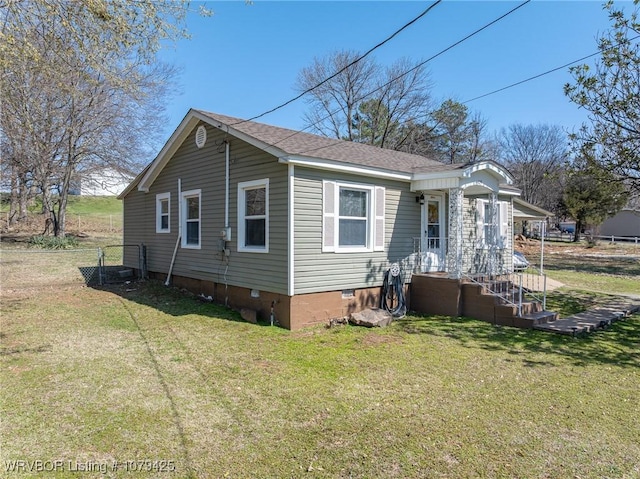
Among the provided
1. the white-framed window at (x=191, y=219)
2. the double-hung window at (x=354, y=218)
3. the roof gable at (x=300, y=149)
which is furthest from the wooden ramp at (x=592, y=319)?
the white-framed window at (x=191, y=219)

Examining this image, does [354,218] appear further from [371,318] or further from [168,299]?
[168,299]

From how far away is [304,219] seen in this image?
304 inches

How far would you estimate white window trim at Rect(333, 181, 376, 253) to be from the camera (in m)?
8.20

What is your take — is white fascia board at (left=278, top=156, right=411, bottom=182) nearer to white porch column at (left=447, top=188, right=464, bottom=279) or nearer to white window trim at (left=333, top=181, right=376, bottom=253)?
white window trim at (left=333, top=181, right=376, bottom=253)

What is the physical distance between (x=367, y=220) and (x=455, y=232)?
6.76 feet

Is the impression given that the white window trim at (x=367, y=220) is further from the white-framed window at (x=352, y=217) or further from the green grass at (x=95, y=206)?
the green grass at (x=95, y=206)

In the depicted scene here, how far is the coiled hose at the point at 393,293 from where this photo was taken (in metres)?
9.00

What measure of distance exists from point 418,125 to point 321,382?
87.3ft

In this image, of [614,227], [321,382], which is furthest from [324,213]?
[614,227]

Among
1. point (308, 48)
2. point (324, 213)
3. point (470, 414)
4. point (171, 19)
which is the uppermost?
point (308, 48)

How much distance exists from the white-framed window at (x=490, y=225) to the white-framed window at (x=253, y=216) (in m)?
6.03

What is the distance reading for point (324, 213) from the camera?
8.02m

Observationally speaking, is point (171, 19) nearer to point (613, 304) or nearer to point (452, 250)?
point (452, 250)

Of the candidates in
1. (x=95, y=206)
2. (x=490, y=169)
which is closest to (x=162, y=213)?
(x=490, y=169)
